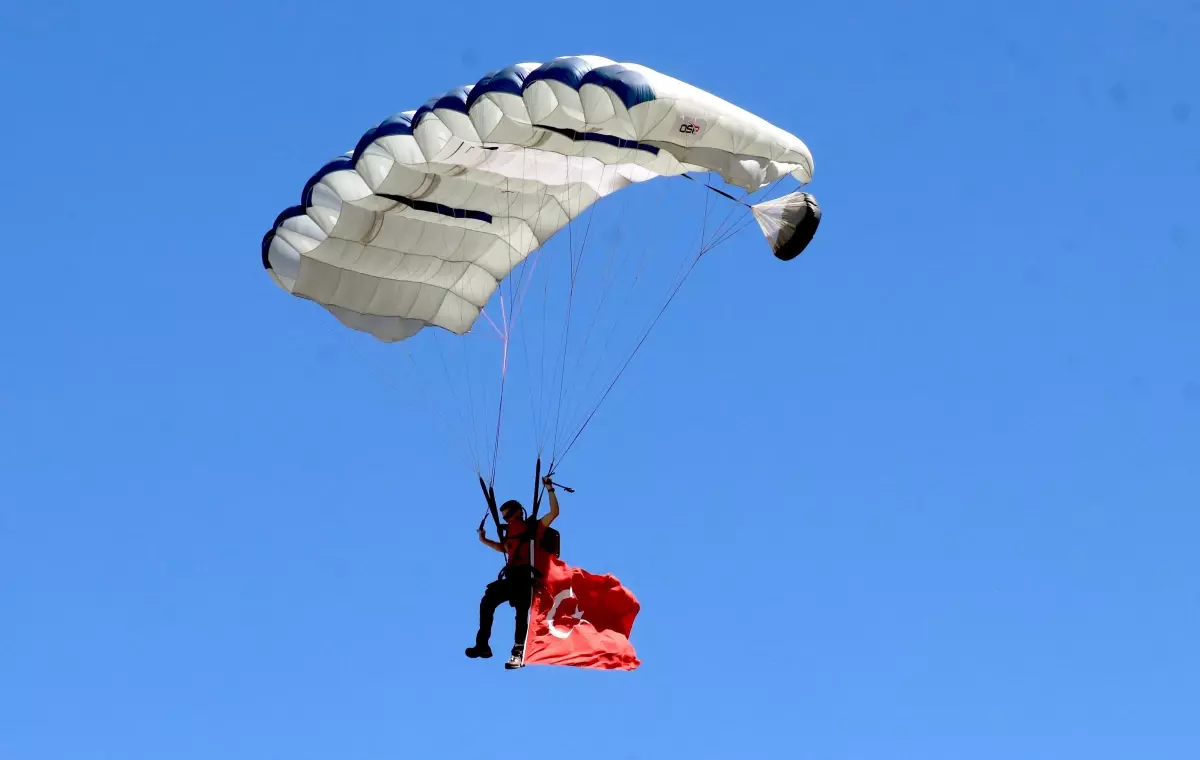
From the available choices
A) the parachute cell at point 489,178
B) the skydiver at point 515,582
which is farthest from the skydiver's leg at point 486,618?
the parachute cell at point 489,178

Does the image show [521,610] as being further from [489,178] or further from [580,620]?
[489,178]

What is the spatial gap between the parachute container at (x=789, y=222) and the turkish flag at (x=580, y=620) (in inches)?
133

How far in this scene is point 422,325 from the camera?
78.7 feet

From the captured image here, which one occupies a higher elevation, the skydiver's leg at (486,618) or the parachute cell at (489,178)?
the parachute cell at (489,178)

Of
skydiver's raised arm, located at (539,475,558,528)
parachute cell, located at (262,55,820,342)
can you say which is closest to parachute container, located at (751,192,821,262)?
parachute cell, located at (262,55,820,342)

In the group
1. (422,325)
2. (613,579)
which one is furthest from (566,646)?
(422,325)

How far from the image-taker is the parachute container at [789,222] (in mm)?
21078

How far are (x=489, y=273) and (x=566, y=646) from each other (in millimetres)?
4172

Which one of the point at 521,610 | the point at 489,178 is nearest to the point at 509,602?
the point at 521,610

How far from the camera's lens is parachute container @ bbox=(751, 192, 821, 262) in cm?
2108

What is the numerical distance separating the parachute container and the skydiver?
2.84 meters

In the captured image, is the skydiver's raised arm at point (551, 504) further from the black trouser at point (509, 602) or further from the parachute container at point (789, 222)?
the parachute container at point (789, 222)

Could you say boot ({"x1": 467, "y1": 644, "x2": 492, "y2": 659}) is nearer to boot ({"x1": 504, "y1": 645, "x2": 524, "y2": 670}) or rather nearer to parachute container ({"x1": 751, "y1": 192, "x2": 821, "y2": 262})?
boot ({"x1": 504, "y1": 645, "x2": 524, "y2": 670})

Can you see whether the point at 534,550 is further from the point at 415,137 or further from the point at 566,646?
the point at 415,137
